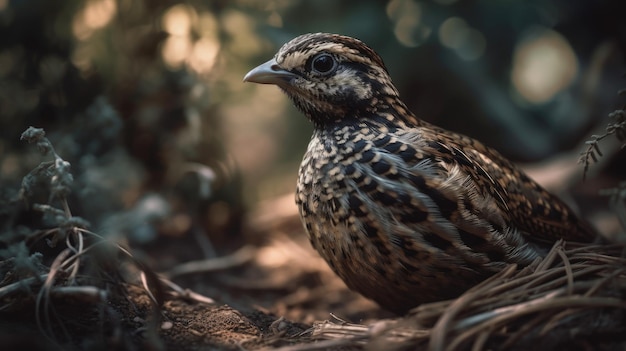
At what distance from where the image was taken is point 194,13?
15.6 ft

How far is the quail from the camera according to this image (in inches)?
102

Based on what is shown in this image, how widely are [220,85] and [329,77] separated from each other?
2.08m

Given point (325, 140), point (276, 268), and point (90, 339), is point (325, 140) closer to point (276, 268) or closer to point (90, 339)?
point (90, 339)

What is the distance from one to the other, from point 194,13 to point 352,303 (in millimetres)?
2672

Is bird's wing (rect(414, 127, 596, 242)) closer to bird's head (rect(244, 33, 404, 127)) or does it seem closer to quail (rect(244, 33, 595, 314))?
quail (rect(244, 33, 595, 314))

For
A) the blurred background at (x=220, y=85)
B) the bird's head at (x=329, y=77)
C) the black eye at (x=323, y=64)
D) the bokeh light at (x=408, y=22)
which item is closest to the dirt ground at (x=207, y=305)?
the blurred background at (x=220, y=85)

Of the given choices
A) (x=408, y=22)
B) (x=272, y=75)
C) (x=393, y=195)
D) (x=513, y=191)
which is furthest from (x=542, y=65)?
(x=393, y=195)

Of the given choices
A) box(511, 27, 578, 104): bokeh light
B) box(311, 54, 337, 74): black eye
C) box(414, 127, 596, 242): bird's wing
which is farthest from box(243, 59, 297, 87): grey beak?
box(511, 27, 578, 104): bokeh light

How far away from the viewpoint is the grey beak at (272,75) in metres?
2.96

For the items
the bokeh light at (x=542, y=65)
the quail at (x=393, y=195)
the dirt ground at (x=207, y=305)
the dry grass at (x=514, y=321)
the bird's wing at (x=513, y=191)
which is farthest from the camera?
the bokeh light at (x=542, y=65)

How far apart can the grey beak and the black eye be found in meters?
0.12

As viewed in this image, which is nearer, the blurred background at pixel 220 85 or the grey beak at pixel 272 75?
the grey beak at pixel 272 75

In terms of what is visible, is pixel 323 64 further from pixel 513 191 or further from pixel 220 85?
pixel 220 85

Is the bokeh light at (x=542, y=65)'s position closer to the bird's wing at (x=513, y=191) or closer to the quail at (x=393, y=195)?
the bird's wing at (x=513, y=191)
